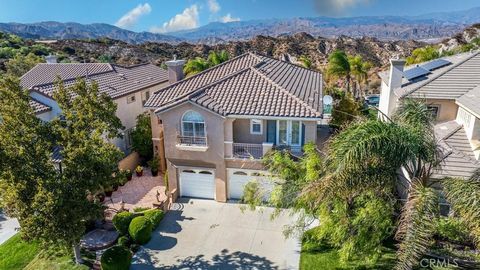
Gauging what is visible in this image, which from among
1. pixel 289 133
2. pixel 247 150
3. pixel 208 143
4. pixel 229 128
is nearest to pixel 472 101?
pixel 289 133

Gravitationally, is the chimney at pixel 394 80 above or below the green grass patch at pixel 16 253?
above

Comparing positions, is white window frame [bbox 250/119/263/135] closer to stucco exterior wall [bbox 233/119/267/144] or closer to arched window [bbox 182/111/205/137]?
stucco exterior wall [bbox 233/119/267/144]

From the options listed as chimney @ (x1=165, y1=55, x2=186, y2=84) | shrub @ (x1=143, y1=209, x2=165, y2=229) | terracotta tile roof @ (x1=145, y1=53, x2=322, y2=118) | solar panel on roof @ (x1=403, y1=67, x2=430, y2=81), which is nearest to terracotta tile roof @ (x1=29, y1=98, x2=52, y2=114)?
terracotta tile roof @ (x1=145, y1=53, x2=322, y2=118)

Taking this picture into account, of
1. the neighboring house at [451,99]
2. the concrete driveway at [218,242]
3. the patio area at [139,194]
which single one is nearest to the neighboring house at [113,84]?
the patio area at [139,194]

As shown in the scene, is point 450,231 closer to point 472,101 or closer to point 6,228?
point 472,101

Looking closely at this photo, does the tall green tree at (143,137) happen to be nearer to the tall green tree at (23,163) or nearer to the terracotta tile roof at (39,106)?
the terracotta tile roof at (39,106)
